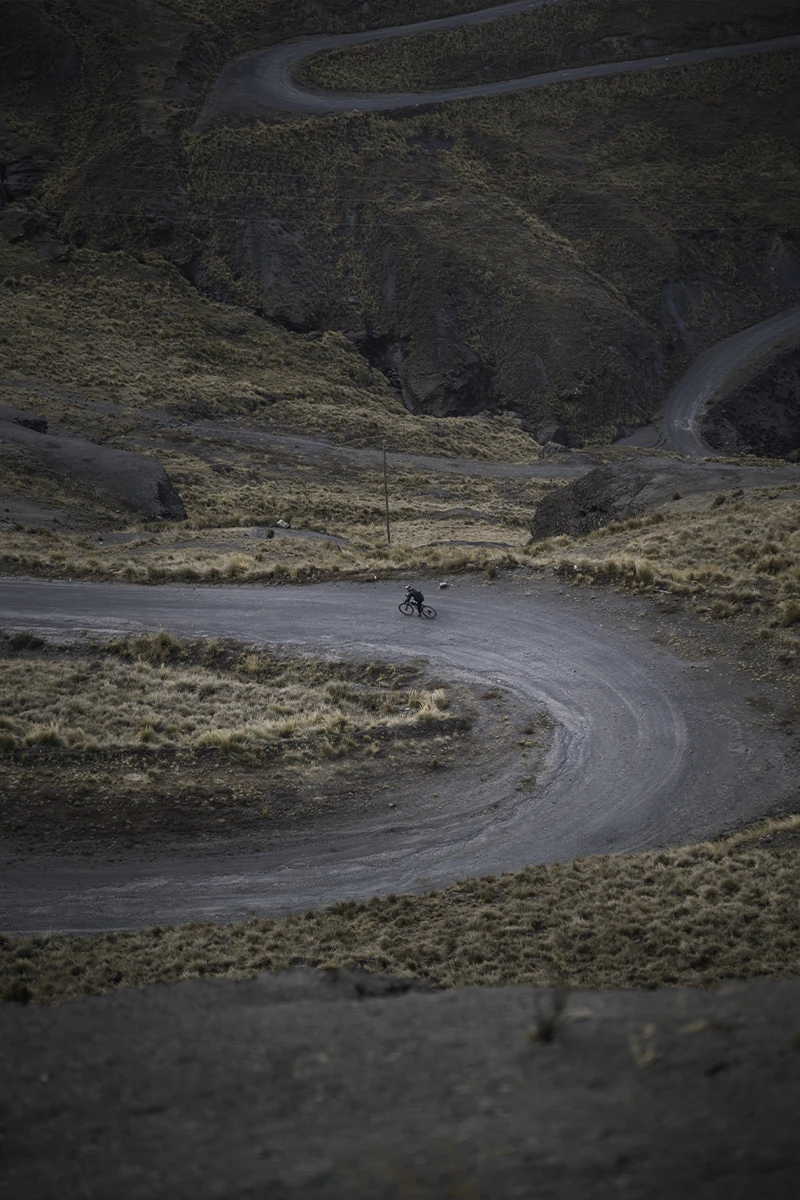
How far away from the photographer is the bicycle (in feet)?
72.2

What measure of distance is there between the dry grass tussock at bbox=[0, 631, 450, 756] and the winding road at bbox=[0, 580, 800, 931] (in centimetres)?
105

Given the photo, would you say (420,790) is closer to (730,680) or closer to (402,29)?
(730,680)

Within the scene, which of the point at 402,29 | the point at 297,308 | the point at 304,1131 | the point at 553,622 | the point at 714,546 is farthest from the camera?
the point at 402,29

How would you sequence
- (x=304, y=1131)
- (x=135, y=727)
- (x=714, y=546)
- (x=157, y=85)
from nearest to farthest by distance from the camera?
(x=304, y=1131) → (x=135, y=727) → (x=714, y=546) → (x=157, y=85)

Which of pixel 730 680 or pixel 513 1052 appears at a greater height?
pixel 730 680

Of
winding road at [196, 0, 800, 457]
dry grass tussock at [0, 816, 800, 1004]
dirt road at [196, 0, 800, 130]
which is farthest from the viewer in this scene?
dirt road at [196, 0, 800, 130]

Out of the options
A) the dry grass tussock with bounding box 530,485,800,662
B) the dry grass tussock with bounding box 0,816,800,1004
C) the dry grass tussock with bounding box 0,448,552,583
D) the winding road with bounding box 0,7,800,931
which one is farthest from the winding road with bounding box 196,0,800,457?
the dry grass tussock with bounding box 0,816,800,1004

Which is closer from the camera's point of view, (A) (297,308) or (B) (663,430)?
(B) (663,430)

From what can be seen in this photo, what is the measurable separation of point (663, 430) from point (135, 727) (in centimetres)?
5072

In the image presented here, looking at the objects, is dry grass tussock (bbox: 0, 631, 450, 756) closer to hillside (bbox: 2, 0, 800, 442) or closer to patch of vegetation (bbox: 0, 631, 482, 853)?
patch of vegetation (bbox: 0, 631, 482, 853)

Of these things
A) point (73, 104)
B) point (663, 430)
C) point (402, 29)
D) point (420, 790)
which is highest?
point (402, 29)

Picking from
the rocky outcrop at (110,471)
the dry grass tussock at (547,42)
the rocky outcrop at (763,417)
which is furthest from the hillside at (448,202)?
the rocky outcrop at (110,471)

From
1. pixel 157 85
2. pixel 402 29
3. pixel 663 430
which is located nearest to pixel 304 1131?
pixel 663 430

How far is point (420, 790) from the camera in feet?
49.0
